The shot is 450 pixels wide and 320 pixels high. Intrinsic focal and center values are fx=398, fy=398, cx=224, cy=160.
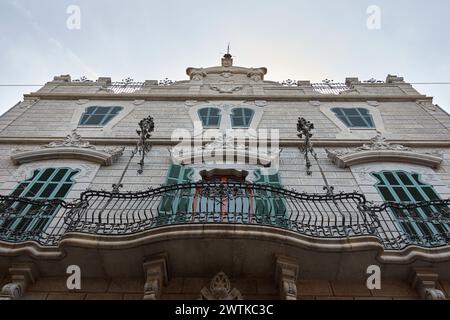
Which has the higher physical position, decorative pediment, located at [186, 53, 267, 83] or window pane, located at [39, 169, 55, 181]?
decorative pediment, located at [186, 53, 267, 83]

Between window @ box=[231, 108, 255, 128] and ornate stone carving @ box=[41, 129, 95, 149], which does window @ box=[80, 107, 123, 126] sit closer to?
ornate stone carving @ box=[41, 129, 95, 149]

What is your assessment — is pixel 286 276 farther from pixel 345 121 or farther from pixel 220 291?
pixel 345 121

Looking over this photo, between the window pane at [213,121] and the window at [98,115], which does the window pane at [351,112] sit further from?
the window at [98,115]

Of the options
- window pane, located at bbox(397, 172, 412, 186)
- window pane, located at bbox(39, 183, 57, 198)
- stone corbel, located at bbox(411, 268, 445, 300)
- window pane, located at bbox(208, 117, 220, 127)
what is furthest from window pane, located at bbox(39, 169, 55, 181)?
window pane, located at bbox(397, 172, 412, 186)

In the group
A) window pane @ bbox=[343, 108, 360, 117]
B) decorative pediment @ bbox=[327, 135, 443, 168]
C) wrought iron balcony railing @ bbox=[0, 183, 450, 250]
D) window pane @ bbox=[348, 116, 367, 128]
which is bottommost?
wrought iron balcony railing @ bbox=[0, 183, 450, 250]

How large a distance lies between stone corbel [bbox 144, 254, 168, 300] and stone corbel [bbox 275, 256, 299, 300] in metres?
1.61

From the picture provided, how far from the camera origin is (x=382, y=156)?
9.13 meters

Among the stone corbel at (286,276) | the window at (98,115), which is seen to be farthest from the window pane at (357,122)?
the window at (98,115)

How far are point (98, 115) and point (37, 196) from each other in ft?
14.0

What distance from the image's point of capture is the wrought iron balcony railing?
19.8ft

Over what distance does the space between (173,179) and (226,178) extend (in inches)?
45.2

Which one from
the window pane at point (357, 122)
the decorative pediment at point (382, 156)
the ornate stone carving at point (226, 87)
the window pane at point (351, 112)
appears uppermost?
the ornate stone carving at point (226, 87)

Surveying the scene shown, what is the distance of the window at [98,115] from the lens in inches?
440

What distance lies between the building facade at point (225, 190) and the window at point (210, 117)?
0.09 meters
